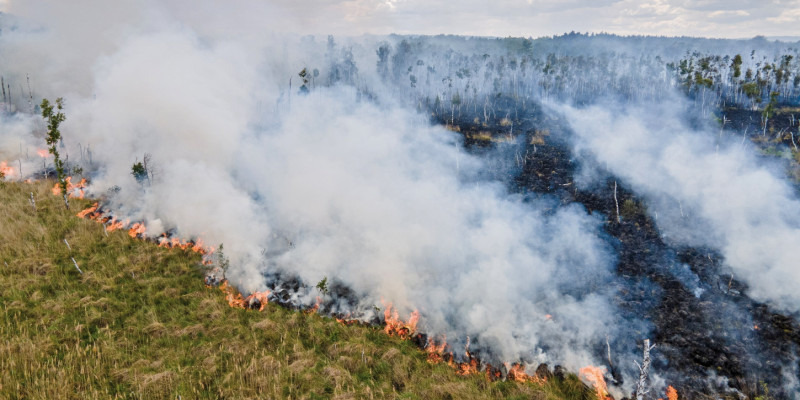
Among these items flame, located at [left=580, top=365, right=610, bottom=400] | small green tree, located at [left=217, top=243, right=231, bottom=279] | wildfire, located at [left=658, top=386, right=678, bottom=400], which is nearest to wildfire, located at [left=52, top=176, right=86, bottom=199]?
small green tree, located at [left=217, top=243, right=231, bottom=279]

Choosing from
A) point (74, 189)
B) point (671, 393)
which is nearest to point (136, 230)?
point (74, 189)

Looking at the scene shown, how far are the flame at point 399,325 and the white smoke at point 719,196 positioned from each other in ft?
38.6

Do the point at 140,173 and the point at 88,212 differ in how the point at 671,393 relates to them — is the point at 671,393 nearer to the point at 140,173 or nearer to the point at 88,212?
the point at 140,173

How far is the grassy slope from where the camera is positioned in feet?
27.0

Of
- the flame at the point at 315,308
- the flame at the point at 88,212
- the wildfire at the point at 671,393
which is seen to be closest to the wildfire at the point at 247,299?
the flame at the point at 315,308

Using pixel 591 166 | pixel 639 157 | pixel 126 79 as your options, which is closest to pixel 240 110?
pixel 126 79

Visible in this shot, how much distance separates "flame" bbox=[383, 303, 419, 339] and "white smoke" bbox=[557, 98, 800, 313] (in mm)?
11772

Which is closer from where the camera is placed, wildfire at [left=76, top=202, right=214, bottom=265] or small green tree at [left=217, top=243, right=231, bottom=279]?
small green tree at [left=217, top=243, right=231, bottom=279]

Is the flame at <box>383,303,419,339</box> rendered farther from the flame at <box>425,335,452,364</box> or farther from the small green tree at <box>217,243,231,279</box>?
the small green tree at <box>217,243,231,279</box>

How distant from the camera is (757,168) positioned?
21.8 metres

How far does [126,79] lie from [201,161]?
42.8ft

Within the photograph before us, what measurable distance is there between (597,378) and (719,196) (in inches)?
575

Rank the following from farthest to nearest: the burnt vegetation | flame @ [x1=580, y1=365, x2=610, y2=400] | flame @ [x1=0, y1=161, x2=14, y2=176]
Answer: flame @ [x1=0, y1=161, x2=14, y2=176], flame @ [x1=580, y1=365, x2=610, y2=400], the burnt vegetation

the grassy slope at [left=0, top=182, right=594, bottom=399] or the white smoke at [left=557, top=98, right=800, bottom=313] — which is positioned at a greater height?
the white smoke at [left=557, top=98, right=800, bottom=313]
